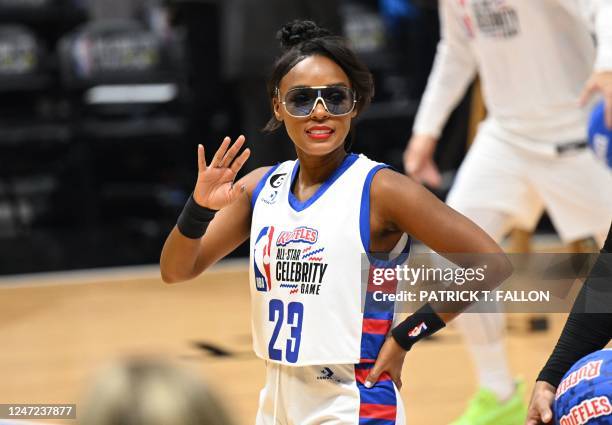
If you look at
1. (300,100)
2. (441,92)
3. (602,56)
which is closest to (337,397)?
(300,100)

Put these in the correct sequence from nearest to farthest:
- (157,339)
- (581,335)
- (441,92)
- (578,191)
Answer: (581,335)
(578,191)
(441,92)
(157,339)

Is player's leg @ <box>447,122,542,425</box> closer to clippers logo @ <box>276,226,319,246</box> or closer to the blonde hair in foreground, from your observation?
clippers logo @ <box>276,226,319,246</box>

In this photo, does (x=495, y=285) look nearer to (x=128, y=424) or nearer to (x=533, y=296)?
(x=533, y=296)

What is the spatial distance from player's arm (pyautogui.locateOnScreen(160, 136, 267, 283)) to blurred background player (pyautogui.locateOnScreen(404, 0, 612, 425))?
1561mm

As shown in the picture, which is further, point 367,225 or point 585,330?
point 367,225

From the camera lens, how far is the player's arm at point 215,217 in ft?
9.93

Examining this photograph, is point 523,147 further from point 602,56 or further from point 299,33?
point 299,33

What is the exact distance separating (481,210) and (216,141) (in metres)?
4.78

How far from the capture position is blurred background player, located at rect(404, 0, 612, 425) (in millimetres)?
4488

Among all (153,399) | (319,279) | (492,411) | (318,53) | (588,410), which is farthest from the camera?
(492,411)

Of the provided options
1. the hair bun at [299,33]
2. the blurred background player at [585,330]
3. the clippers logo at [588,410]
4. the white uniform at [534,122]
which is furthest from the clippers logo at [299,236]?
the white uniform at [534,122]

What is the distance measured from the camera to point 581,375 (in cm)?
258

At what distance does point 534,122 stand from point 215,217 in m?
1.82

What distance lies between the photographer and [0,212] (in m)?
8.92
